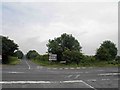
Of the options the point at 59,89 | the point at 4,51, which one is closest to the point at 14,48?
the point at 4,51

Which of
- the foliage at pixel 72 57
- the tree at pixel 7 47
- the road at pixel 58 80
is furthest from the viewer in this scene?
the tree at pixel 7 47

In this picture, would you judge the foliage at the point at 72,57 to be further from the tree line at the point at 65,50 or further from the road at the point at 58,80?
the road at the point at 58,80

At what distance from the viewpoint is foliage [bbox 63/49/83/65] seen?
186ft

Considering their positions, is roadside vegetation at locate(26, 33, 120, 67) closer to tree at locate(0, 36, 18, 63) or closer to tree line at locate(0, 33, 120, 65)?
tree line at locate(0, 33, 120, 65)

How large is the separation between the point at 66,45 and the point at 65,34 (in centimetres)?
409

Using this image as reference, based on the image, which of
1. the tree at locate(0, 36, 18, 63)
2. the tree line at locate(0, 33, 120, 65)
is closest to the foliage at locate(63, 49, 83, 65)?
the tree line at locate(0, 33, 120, 65)

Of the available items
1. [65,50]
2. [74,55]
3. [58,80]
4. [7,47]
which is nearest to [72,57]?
[74,55]

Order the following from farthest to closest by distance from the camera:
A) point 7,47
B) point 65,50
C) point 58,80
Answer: point 65,50
point 7,47
point 58,80

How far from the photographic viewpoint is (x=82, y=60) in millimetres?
58844

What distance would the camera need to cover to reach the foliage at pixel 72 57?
56.7 meters

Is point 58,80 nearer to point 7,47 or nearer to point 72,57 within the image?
point 72,57

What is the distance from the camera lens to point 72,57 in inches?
2243

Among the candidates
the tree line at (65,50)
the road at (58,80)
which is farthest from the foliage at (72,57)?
the road at (58,80)

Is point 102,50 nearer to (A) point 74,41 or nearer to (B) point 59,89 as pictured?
(A) point 74,41
